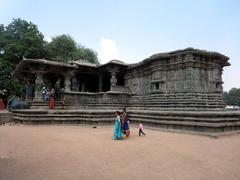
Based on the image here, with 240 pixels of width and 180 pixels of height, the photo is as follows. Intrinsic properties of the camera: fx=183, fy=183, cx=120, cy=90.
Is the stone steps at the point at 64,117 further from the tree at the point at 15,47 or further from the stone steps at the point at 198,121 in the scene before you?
the tree at the point at 15,47

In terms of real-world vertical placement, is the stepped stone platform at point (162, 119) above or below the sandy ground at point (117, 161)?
above

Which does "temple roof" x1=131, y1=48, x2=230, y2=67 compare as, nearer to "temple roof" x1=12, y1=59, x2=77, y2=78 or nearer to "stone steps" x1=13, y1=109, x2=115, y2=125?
"stone steps" x1=13, y1=109, x2=115, y2=125

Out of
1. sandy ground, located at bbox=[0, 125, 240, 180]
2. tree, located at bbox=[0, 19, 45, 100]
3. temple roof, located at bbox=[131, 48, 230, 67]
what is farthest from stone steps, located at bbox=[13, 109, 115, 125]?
tree, located at bbox=[0, 19, 45, 100]

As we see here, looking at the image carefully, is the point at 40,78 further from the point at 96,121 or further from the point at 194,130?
the point at 194,130

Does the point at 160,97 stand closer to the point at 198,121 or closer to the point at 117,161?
the point at 198,121

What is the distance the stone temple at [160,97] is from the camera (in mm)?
7805

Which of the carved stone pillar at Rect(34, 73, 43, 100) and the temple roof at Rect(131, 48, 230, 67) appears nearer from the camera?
the temple roof at Rect(131, 48, 230, 67)

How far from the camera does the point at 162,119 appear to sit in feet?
28.1

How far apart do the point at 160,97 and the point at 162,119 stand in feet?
11.1

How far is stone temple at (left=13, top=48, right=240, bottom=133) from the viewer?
Result: 7805 mm

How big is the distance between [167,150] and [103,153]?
1626 mm

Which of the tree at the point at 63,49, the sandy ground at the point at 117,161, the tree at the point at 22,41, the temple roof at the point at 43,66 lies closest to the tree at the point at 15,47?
the tree at the point at 22,41

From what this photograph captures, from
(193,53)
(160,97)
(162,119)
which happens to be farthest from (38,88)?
(193,53)

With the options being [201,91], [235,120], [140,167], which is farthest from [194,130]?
[140,167]
